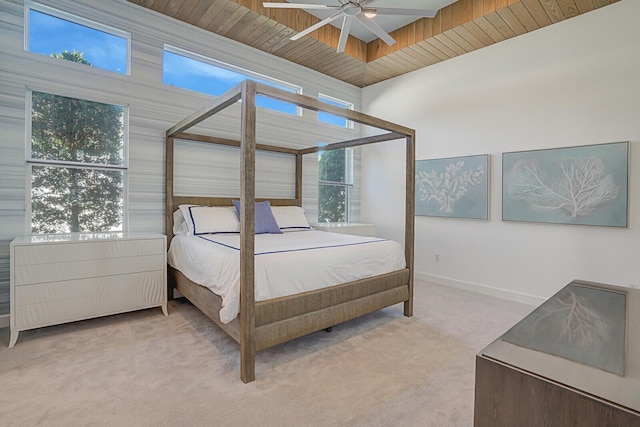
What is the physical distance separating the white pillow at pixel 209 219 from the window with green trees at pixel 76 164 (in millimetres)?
704

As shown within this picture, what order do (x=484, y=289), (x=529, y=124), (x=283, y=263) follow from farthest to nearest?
(x=484, y=289)
(x=529, y=124)
(x=283, y=263)

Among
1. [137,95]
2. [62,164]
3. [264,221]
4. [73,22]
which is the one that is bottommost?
[264,221]

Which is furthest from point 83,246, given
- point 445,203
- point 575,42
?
point 575,42

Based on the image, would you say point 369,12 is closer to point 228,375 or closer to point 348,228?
point 348,228

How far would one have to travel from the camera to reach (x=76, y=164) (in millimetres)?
3064

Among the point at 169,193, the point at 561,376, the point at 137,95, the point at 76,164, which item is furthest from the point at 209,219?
the point at 561,376

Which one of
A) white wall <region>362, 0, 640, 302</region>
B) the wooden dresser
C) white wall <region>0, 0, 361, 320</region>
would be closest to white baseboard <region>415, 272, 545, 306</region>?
white wall <region>362, 0, 640, 302</region>

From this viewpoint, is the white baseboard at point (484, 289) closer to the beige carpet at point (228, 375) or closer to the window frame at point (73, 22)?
the beige carpet at point (228, 375)

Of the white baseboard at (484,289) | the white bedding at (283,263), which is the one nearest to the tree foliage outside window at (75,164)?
the white bedding at (283,263)

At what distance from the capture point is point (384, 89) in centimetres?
524

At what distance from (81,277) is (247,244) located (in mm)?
1707

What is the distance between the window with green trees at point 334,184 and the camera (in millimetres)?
5215

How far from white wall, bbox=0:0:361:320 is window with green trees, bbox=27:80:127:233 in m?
0.10

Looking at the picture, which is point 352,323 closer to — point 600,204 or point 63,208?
point 600,204
